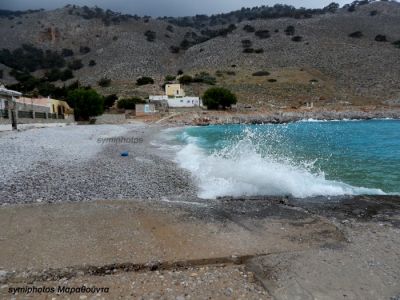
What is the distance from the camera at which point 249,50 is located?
365 feet

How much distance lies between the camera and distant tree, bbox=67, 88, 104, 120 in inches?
2229

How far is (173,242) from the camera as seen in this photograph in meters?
6.23

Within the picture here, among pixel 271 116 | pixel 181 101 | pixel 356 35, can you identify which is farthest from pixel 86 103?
pixel 356 35

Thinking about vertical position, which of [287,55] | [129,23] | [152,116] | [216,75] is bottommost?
[152,116]

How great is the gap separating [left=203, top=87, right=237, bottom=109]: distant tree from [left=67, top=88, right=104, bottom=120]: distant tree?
21352mm

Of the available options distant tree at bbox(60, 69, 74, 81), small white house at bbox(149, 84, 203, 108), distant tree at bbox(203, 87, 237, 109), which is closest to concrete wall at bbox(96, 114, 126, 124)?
small white house at bbox(149, 84, 203, 108)

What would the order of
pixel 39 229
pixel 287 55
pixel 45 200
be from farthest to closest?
pixel 287 55, pixel 45 200, pixel 39 229

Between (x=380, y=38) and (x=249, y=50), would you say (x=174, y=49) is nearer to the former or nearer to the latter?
(x=249, y=50)

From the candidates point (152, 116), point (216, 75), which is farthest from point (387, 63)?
point (152, 116)

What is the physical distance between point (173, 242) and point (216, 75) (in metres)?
88.9

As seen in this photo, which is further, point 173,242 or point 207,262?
point 173,242

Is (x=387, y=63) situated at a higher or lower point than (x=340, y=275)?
higher

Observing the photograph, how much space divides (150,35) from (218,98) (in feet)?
254

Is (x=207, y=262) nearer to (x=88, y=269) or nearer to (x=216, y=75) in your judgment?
(x=88, y=269)
